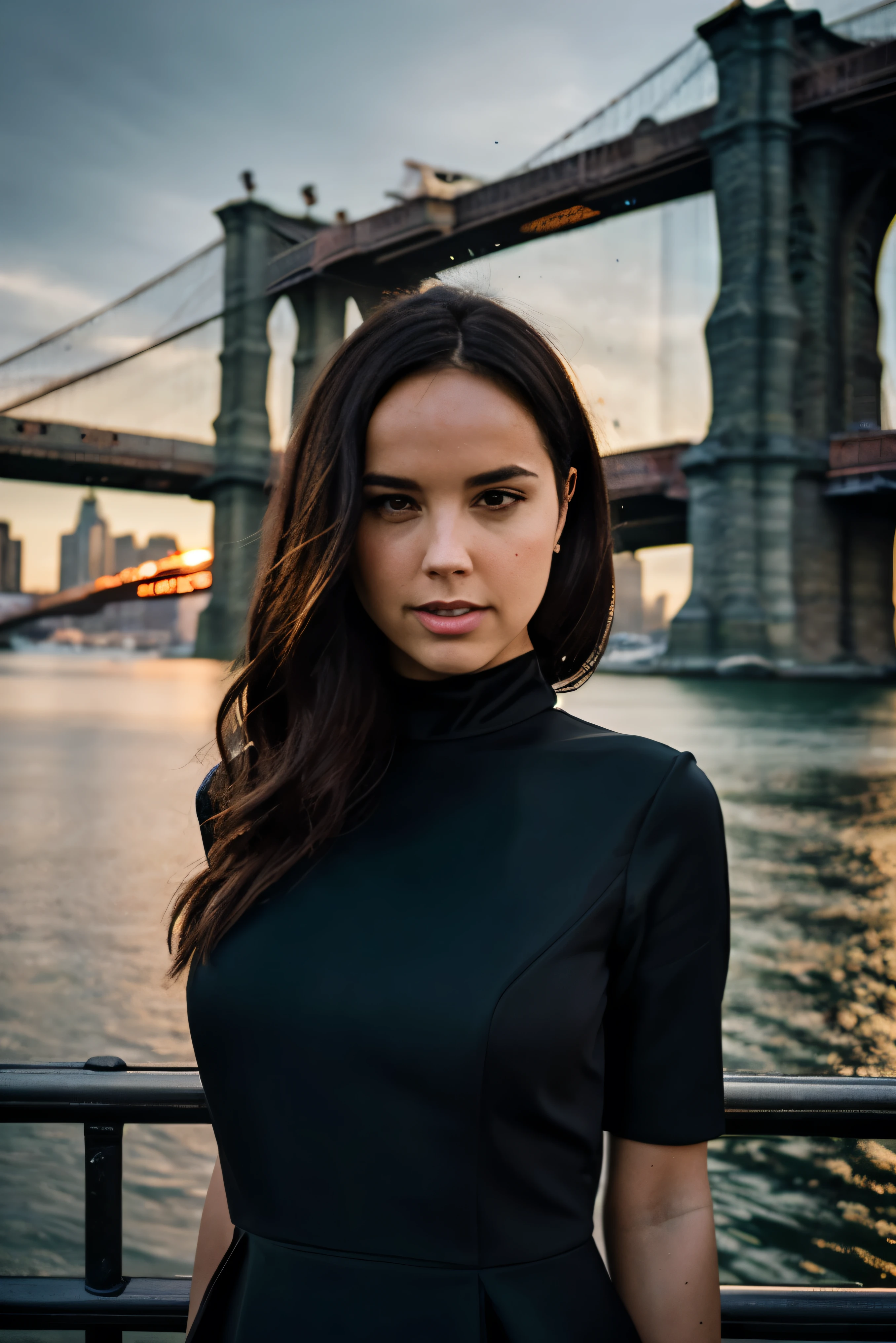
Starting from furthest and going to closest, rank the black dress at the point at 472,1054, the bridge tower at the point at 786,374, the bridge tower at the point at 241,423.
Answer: the bridge tower at the point at 786,374 → the bridge tower at the point at 241,423 → the black dress at the point at 472,1054

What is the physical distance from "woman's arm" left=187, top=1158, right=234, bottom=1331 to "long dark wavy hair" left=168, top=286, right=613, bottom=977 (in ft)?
0.90

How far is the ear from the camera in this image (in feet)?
3.99

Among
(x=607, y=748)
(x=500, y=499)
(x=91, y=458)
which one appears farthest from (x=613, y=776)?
(x=91, y=458)

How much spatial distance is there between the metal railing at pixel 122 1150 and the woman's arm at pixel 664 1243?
21 cm

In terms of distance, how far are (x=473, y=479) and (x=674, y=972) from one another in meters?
0.55

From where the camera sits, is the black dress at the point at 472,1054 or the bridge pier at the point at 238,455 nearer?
the black dress at the point at 472,1054

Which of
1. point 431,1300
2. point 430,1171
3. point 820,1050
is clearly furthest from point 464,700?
point 820,1050

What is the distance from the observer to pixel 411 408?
43.3 inches

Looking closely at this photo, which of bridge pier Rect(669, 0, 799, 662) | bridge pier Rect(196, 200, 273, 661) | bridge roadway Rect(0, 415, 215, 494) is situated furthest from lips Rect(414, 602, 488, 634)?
bridge pier Rect(669, 0, 799, 662)

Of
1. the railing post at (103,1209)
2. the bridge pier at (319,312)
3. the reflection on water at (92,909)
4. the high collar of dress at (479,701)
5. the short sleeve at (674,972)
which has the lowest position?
the reflection on water at (92,909)

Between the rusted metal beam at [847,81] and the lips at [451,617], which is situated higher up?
the rusted metal beam at [847,81]

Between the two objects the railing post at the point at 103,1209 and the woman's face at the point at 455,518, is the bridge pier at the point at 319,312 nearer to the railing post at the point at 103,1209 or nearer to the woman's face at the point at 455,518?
the woman's face at the point at 455,518

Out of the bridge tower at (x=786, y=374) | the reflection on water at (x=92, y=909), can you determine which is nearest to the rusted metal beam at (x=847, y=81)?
the bridge tower at (x=786, y=374)

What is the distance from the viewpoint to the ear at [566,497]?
3.99ft
